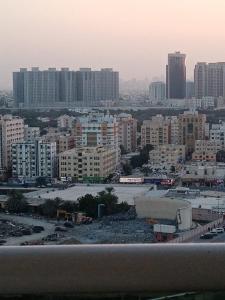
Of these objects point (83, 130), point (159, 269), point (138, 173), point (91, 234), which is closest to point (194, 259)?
point (159, 269)

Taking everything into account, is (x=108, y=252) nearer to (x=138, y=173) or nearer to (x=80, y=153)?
(x=80, y=153)

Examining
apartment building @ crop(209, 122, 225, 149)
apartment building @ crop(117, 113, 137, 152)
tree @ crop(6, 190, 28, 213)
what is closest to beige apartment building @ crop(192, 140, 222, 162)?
apartment building @ crop(209, 122, 225, 149)

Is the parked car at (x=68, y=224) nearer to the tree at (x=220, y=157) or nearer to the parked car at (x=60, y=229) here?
the parked car at (x=60, y=229)

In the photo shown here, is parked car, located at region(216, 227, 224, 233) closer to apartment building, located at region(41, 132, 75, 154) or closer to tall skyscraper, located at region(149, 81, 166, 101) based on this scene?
apartment building, located at region(41, 132, 75, 154)

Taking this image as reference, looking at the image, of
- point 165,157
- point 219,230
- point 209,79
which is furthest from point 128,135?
point 209,79

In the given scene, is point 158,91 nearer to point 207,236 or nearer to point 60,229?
point 60,229
